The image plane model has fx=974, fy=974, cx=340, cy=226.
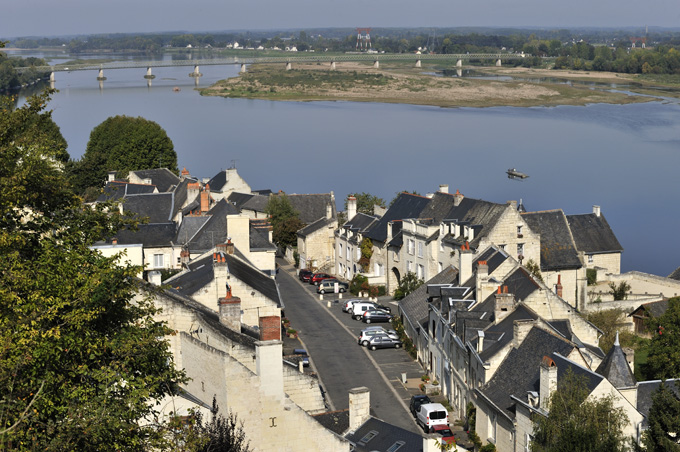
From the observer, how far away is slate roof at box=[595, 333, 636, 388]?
24312 millimetres

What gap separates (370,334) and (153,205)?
21.4 m

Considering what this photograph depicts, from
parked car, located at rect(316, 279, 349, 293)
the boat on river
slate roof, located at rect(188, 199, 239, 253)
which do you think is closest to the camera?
slate roof, located at rect(188, 199, 239, 253)

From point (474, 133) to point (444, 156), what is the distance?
73.8 feet

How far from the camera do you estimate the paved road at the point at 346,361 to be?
3150 centimetres

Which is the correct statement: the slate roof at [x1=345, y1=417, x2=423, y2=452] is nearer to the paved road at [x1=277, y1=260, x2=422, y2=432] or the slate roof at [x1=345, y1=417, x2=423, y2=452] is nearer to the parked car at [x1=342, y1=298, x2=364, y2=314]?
the paved road at [x1=277, y1=260, x2=422, y2=432]

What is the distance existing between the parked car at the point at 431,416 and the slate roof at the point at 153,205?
28.0 m

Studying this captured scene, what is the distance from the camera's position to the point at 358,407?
832 inches

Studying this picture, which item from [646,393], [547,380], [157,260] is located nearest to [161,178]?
[157,260]

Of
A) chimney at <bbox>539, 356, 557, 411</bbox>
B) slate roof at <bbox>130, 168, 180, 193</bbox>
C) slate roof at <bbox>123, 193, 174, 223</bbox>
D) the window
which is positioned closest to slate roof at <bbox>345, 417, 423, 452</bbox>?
chimney at <bbox>539, 356, 557, 411</bbox>

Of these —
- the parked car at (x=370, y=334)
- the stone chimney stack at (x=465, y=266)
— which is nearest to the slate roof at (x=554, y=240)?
the stone chimney stack at (x=465, y=266)

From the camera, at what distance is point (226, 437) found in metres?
16.3

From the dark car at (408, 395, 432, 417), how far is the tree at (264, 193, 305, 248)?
28.5 meters

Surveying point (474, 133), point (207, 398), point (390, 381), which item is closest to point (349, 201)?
point (390, 381)

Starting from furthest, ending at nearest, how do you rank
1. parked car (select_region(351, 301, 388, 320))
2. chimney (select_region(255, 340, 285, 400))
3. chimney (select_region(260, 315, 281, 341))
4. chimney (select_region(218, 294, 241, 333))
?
parked car (select_region(351, 301, 388, 320)) → chimney (select_region(218, 294, 241, 333)) → chimney (select_region(260, 315, 281, 341)) → chimney (select_region(255, 340, 285, 400))
